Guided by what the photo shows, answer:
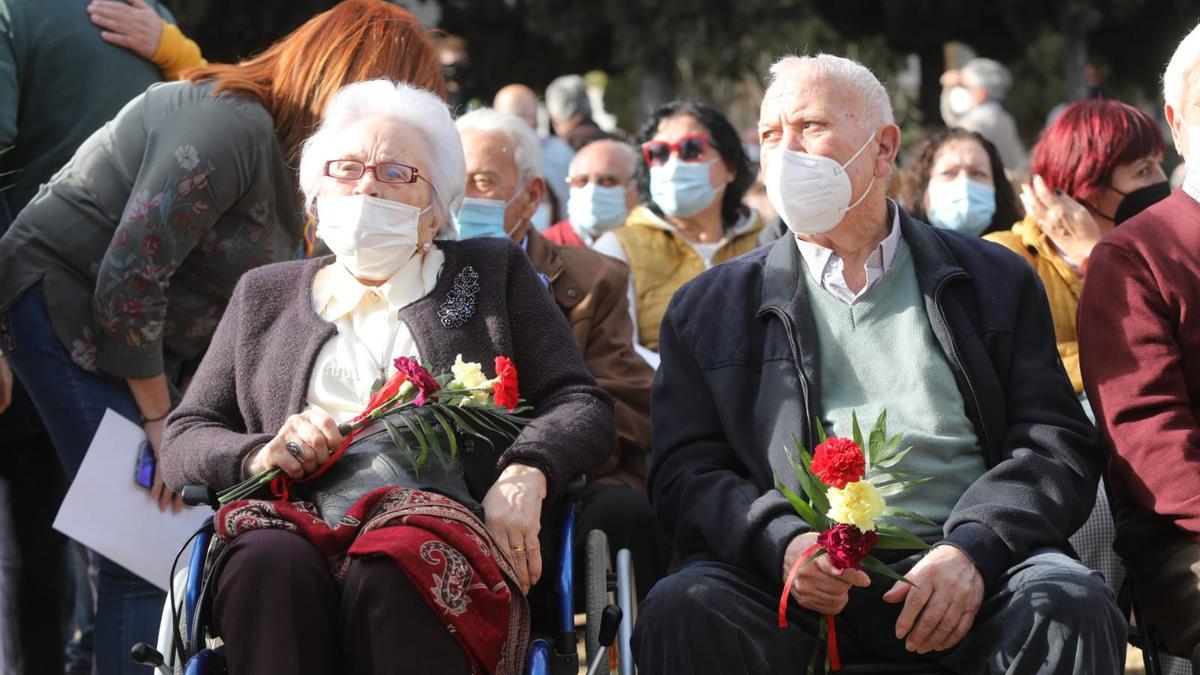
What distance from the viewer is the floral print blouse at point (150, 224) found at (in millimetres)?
4184

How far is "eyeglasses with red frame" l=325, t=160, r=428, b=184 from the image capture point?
153 inches

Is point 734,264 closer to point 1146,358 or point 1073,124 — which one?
point 1146,358

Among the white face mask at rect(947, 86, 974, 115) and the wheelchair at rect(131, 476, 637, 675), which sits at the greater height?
the white face mask at rect(947, 86, 974, 115)

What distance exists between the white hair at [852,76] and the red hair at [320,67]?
1086 mm

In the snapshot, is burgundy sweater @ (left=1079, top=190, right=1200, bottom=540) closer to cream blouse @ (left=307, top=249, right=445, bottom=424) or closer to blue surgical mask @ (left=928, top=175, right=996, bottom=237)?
cream blouse @ (left=307, top=249, right=445, bottom=424)

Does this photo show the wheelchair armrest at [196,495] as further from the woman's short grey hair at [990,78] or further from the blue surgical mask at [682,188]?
the woman's short grey hair at [990,78]

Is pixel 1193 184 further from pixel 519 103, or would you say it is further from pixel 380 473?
pixel 519 103

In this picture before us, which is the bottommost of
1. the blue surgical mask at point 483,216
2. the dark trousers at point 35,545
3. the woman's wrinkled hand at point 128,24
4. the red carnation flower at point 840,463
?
the dark trousers at point 35,545

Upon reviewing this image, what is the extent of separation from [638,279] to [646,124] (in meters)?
1.10

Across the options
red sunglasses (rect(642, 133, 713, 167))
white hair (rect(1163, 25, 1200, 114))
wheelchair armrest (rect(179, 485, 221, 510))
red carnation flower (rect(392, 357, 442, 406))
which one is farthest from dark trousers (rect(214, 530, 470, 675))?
red sunglasses (rect(642, 133, 713, 167))

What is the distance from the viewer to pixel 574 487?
371 cm

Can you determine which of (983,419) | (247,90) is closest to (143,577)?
(247,90)

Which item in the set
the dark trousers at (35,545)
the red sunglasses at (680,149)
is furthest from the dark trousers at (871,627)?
the red sunglasses at (680,149)

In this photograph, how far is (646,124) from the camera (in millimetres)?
6715
